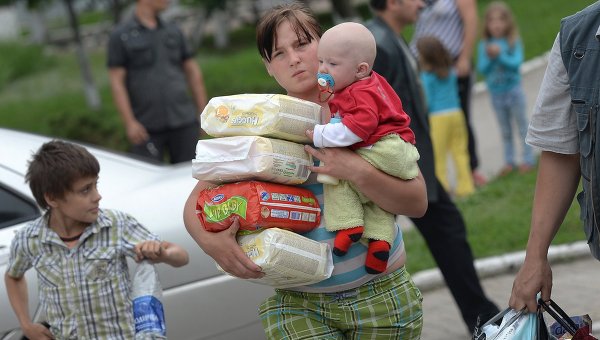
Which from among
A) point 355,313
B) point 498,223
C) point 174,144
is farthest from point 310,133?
point 498,223

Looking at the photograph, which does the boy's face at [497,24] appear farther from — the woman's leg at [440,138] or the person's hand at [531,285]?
the person's hand at [531,285]

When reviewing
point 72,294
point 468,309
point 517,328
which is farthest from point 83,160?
point 468,309

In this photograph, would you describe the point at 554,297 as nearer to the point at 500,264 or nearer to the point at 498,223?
the point at 500,264

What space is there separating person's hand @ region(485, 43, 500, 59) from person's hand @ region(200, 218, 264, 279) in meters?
6.61

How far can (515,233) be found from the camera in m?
7.46

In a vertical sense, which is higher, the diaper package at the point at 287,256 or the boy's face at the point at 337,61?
the boy's face at the point at 337,61

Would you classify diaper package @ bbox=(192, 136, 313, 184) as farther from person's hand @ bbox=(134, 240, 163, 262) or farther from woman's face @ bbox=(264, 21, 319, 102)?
person's hand @ bbox=(134, 240, 163, 262)

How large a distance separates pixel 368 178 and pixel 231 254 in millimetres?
461

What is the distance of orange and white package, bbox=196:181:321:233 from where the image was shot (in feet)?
10.1

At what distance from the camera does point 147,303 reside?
3986 mm

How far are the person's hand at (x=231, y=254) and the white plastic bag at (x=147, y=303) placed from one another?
2.85 ft

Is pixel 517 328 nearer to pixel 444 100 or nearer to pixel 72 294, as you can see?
pixel 72 294

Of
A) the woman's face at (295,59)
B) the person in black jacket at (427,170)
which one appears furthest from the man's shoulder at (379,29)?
the woman's face at (295,59)

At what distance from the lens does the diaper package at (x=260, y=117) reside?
3.11m
